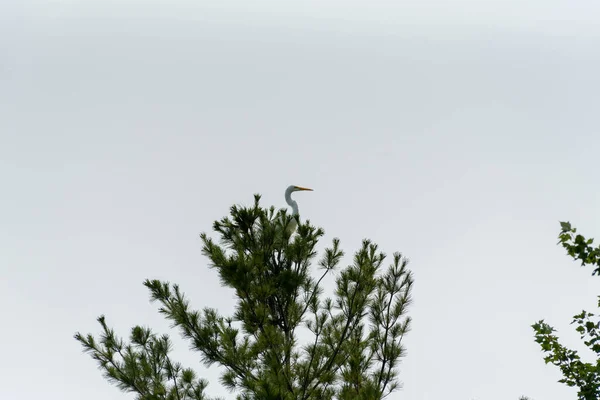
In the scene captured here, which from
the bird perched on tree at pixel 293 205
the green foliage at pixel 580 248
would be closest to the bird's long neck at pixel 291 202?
the bird perched on tree at pixel 293 205

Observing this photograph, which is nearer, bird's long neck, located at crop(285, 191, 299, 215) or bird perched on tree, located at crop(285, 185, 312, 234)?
bird perched on tree, located at crop(285, 185, 312, 234)

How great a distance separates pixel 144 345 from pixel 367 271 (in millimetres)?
2782

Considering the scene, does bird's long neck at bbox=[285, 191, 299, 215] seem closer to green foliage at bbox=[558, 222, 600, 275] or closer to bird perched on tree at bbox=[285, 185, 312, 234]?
bird perched on tree at bbox=[285, 185, 312, 234]

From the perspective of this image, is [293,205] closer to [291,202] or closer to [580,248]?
[291,202]

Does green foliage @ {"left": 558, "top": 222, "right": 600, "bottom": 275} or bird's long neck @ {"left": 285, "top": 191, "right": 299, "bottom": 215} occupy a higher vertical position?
bird's long neck @ {"left": 285, "top": 191, "right": 299, "bottom": 215}

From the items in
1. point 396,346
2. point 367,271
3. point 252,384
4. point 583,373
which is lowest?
point 583,373

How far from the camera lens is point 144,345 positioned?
9.30 meters

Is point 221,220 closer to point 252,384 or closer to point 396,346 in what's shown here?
point 252,384

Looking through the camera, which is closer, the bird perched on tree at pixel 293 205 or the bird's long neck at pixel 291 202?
the bird perched on tree at pixel 293 205

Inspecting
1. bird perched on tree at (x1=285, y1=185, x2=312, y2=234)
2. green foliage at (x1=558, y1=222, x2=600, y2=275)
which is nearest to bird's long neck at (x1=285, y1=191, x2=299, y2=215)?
bird perched on tree at (x1=285, y1=185, x2=312, y2=234)

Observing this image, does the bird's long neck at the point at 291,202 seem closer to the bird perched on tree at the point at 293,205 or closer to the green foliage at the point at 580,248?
the bird perched on tree at the point at 293,205

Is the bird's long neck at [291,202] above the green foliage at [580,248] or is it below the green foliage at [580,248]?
above

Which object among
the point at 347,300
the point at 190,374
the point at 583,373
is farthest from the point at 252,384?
the point at 583,373

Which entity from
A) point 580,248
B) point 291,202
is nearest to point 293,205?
point 291,202
